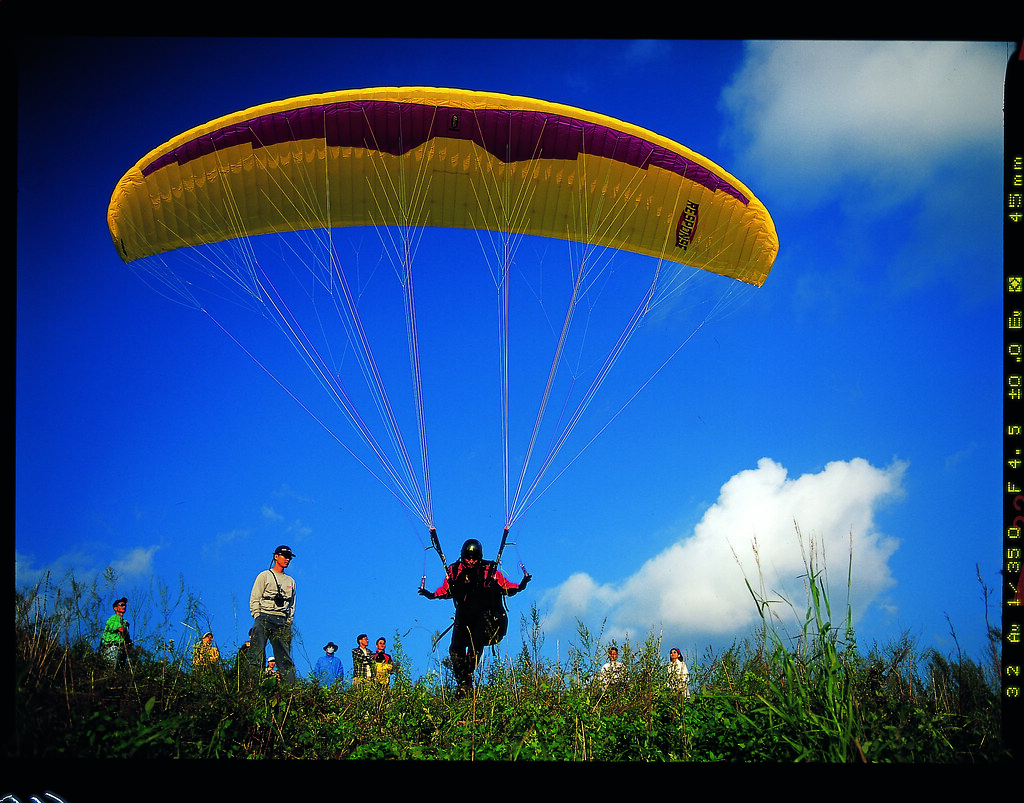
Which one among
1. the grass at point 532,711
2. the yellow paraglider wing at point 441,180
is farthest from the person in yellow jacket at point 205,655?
the yellow paraglider wing at point 441,180

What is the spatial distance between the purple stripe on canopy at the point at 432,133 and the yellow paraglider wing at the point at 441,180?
11 millimetres

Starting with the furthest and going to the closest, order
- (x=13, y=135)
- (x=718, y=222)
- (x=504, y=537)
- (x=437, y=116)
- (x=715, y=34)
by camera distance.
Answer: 1. (x=718, y=222)
2. (x=437, y=116)
3. (x=504, y=537)
4. (x=715, y=34)
5. (x=13, y=135)

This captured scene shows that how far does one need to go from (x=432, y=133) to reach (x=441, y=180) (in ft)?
1.77

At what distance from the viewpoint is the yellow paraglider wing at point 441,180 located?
7125 millimetres

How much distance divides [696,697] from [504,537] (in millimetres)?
2136

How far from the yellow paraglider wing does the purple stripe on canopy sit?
0.01 m

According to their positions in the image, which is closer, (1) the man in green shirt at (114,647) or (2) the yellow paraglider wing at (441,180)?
(1) the man in green shirt at (114,647)

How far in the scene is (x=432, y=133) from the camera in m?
7.38

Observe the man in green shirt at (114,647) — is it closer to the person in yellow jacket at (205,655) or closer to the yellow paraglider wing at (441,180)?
the person in yellow jacket at (205,655)

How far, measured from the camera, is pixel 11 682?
378cm

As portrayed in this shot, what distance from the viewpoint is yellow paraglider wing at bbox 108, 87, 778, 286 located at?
712 cm

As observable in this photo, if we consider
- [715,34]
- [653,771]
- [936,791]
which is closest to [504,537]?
[653,771]

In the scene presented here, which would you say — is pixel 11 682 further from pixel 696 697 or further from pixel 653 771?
pixel 696 697

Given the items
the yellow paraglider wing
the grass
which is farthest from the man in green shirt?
the yellow paraglider wing
